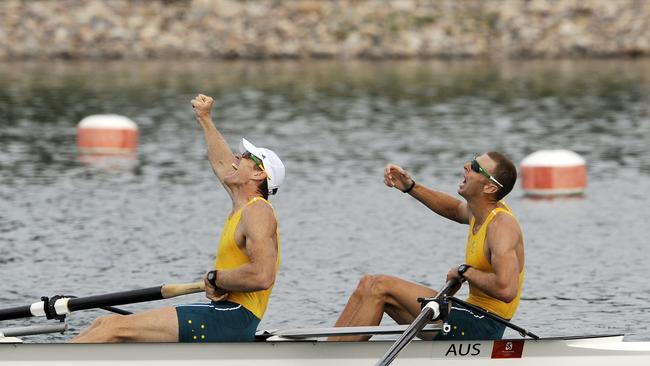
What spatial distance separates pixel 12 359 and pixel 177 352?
1.28 m

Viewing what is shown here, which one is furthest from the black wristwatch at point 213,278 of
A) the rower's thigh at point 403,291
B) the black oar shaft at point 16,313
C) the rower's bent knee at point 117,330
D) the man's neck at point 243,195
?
the black oar shaft at point 16,313

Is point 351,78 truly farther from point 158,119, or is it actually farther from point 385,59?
point 158,119

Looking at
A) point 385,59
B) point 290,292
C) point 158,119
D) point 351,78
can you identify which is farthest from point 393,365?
point 385,59

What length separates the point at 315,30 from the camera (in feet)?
194

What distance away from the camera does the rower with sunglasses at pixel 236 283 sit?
13.0 meters

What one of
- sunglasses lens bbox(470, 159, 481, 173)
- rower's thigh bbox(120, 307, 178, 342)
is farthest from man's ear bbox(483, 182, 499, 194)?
rower's thigh bbox(120, 307, 178, 342)

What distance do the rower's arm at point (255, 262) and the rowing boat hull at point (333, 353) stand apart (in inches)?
18.7

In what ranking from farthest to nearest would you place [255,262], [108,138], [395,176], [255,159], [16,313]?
[108,138] < [395,176] < [16,313] < [255,159] < [255,262]

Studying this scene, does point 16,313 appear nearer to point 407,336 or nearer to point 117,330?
point 117,330

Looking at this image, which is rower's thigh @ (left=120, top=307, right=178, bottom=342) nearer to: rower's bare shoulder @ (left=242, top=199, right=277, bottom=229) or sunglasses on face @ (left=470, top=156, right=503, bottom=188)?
rower's bare shoulder @ (left=242, top=199, right=277, bottom=229)

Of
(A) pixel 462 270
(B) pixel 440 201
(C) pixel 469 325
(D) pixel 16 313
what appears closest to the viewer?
(A) pixel 462 270

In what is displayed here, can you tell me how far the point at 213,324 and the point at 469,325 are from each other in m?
2.10

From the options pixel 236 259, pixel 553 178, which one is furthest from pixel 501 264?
pixel 553 178

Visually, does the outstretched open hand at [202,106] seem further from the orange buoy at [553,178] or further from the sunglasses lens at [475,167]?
the orange buoy at [553,178]
